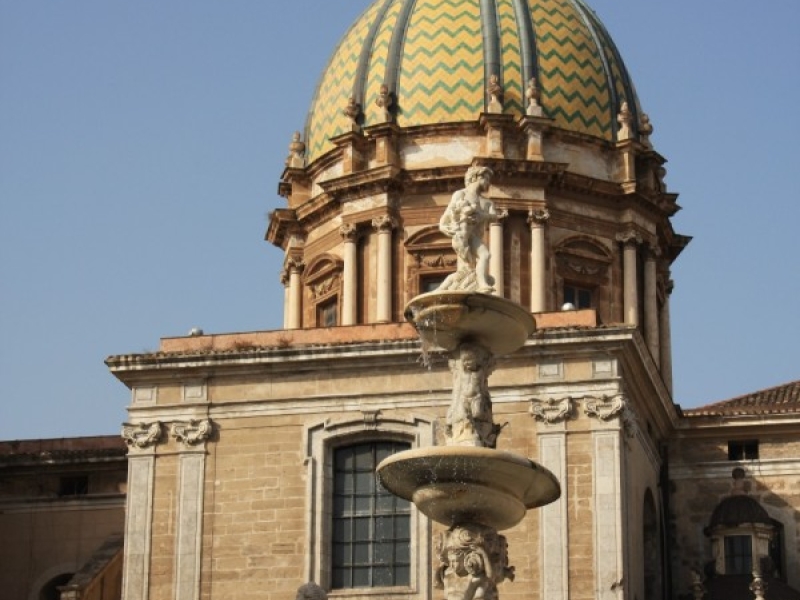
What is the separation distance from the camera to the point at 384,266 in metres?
42.9

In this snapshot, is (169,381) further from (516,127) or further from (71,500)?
(516,127)

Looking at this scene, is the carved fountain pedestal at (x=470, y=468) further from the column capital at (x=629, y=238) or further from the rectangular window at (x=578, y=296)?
the column capital at (x=629, y=238)

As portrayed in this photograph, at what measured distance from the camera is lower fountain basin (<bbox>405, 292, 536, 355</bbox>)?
21.0m

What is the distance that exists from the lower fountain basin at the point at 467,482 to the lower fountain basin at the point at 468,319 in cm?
157

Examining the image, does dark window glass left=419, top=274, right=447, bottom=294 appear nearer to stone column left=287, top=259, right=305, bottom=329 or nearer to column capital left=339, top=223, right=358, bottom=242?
column capital left=339, top=223, right=358, bottom=242

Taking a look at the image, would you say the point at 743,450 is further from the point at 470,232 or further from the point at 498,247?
the point at 470,232

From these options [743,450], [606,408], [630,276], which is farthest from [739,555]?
[630,276]

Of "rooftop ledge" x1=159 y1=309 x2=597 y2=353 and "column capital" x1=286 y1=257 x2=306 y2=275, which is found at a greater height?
"column capital" x1=286 y1=257 x2=306 y2=275

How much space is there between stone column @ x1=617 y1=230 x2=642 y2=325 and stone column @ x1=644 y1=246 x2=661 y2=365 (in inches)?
17.4

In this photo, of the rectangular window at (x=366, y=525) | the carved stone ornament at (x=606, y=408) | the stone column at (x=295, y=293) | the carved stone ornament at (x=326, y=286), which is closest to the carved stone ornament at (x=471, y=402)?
the carved stone ornament at (x=606, y=408)

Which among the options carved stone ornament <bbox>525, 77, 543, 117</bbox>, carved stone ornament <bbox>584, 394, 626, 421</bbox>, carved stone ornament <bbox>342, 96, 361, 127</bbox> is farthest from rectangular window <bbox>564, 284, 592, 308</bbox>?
carved stone ornament <bbox>584, 394, 626, 421</bbox>

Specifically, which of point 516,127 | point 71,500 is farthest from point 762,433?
point 71,500

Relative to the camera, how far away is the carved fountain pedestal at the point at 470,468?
20.2m

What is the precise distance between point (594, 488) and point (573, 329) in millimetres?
3048
